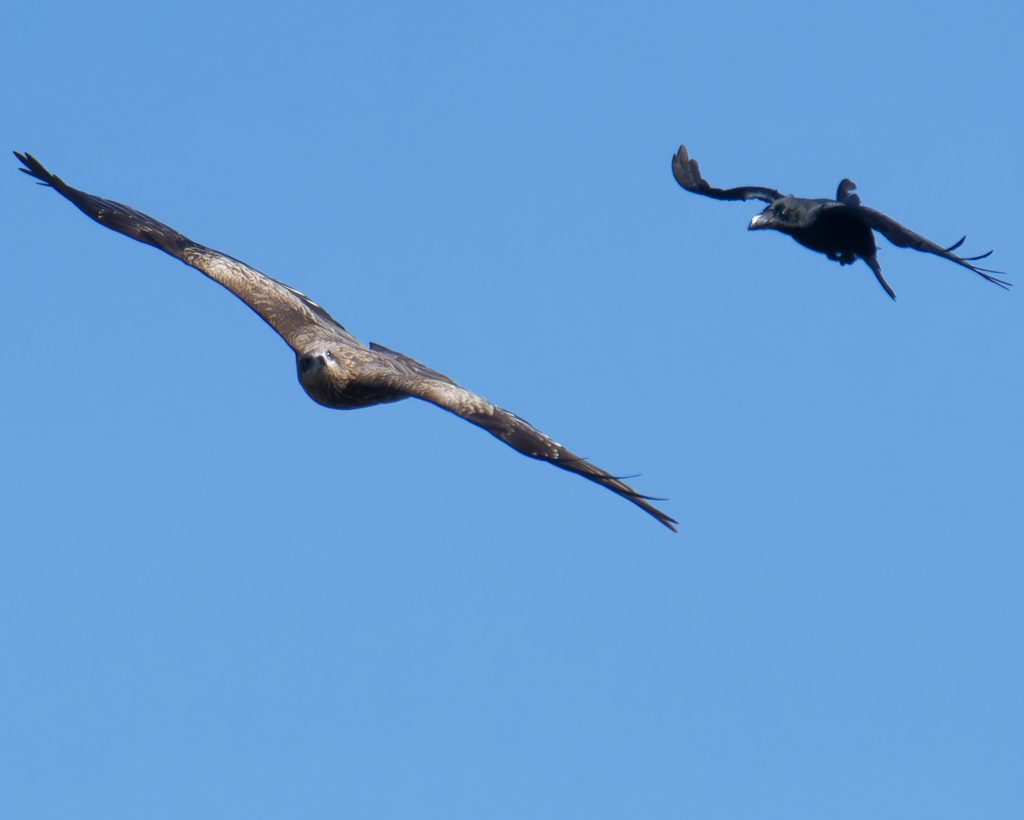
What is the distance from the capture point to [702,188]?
16.8m

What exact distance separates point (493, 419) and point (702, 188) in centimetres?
551

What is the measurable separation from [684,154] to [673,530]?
7502 mm

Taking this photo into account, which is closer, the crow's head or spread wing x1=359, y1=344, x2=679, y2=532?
spread wing x1=359, y1=344, x2=679, y2=532

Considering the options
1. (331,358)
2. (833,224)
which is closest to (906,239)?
(833,224)

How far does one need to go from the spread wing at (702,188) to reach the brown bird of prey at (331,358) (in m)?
4.53

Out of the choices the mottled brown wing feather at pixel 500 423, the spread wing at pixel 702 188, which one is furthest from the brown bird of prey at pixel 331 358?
the spread wing at pixel 702 188

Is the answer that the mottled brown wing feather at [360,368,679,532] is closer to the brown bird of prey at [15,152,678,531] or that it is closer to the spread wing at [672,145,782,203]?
the brown bird of prey at [15,152,678,531]

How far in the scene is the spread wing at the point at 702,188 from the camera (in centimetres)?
1609

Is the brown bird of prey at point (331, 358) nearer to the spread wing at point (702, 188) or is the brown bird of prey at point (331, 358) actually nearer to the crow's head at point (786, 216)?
the crow's head at point (786, 216)

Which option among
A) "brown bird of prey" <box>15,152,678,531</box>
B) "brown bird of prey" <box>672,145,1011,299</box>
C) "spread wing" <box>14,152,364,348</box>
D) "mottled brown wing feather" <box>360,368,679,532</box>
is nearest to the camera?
"mottled brown wing feather" <box>360,368,679,532</box>

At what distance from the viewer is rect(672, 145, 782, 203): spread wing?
16.1 m

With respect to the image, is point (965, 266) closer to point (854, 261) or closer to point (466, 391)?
point (854, 261)

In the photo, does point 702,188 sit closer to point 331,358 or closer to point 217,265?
point 331,358

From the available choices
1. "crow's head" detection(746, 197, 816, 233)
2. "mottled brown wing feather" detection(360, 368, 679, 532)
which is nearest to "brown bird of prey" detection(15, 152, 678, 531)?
"mottled brown wing feather" detection(360, 368, 679, 532)
